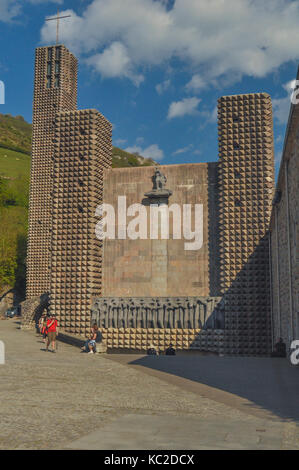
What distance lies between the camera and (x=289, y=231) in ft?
64.5

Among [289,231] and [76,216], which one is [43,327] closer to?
[76,216]

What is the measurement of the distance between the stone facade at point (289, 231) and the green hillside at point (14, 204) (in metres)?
35.6

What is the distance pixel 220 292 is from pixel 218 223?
4.57 metres

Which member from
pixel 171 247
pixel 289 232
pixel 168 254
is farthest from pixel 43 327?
pixel 289 232

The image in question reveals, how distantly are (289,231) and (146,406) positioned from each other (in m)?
11.2

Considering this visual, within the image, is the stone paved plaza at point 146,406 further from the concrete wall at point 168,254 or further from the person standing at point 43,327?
the concrete wall at point 168,254

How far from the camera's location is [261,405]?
35.5 feet

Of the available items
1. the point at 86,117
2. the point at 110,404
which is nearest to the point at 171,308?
the point at 86,117

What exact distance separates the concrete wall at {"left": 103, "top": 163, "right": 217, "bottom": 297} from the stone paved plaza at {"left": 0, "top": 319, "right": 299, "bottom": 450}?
13635mm

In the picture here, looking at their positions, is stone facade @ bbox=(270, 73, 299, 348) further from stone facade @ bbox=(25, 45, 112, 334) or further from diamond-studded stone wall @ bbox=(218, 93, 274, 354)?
stone facade @ bbox=(25, 45, 112, 334)

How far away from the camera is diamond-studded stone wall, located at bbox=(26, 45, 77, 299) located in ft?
177

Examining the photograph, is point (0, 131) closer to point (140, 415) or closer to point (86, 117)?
point (86, 117)

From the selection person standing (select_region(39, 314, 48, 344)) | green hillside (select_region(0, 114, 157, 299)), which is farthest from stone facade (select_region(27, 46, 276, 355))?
green hillside (select_region(0, 114, 157, 299))
